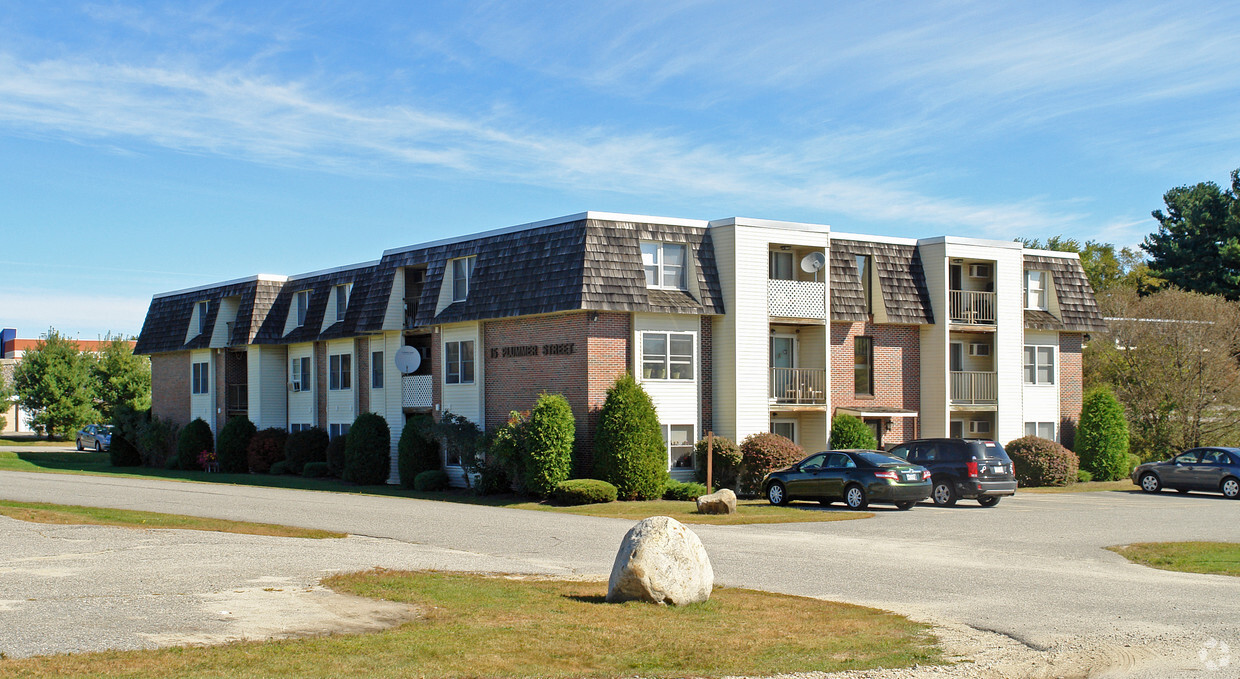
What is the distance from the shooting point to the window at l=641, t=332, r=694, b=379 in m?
32.3

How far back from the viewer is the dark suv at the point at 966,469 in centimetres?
2772

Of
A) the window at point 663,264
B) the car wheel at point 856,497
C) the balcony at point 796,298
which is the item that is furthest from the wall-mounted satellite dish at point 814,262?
the car wheel at point 856,497

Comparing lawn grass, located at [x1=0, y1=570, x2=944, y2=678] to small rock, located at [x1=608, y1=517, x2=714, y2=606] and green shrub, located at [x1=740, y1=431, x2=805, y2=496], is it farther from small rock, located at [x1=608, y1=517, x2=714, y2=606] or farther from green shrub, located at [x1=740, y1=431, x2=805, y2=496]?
green shrub, located at [x1=740, y1=431, x2=805, y2=496]

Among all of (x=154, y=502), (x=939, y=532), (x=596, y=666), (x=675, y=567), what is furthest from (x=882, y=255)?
(x=596, y=666)

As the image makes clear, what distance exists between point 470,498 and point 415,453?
4.39 m

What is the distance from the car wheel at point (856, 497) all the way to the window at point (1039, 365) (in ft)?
53.1

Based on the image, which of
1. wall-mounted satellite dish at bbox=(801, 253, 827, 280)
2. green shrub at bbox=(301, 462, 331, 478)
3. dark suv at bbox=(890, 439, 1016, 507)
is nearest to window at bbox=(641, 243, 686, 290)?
wall-mounted satellite dish at bbox=(801, 253, 827, 280)

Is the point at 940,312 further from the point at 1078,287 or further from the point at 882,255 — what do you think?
the point at 1078,287

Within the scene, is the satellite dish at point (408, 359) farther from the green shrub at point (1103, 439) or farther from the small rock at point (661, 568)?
the small rock at point (661, 568)

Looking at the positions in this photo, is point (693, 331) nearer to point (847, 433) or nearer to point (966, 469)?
point (847, 433)

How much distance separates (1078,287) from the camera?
41812mm

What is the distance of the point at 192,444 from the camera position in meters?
47.6

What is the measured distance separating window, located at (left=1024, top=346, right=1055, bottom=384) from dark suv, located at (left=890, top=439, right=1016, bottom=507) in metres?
13.2

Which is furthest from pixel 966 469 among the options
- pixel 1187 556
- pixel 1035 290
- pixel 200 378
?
pixel 200 378
